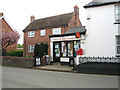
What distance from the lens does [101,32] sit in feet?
39.9

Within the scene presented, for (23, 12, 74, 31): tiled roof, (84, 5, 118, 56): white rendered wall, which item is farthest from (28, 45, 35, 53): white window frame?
(84, 5, 118, 56): white rendered wall

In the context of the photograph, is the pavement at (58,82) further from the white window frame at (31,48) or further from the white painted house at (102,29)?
the white window frame at (31,48)

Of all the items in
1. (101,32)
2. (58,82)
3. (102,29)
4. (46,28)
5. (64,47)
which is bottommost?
(58,82)

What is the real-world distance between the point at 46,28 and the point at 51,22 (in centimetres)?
170

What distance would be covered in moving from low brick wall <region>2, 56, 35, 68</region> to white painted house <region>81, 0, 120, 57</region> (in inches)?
229

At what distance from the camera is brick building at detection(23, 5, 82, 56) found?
80.5 feet

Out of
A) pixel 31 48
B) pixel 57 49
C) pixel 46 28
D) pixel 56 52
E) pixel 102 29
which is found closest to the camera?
pixel 102 29

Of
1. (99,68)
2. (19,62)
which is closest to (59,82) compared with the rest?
(99,68)

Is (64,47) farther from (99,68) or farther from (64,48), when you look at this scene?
(99,68)

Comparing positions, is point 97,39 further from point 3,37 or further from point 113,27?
point 3,37

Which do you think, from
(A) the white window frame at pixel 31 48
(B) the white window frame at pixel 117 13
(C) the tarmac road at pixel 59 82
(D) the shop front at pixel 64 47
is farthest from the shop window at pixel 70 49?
(A) the white window frame at pixel 31 48

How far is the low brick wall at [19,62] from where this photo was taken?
1438cm

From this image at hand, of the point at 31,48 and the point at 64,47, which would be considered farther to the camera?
the point at 31,48

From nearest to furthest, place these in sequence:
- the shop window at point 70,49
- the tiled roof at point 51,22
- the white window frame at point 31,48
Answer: the shop window at point 70,49 < the tiled roof at point 51,22 < the white window frame at point 31,48
